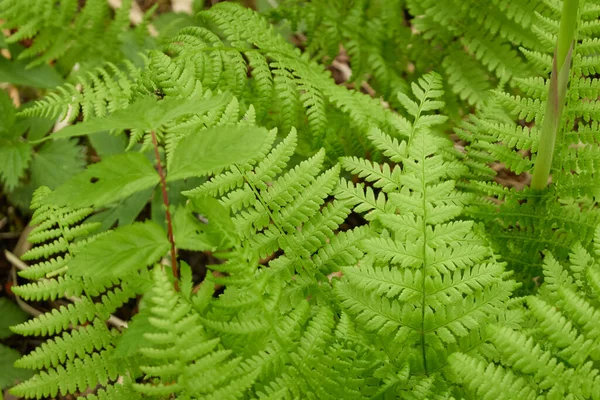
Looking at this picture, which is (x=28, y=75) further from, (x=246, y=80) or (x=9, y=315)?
(x=246, y=80)

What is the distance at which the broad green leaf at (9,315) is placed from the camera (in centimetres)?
224

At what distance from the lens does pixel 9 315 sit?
7.47 ft

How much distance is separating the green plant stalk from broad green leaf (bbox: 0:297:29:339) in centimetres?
201

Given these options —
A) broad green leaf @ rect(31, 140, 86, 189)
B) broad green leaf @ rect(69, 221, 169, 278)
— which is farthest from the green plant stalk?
broad green leaf @ rect(31, 140, 86, 189)

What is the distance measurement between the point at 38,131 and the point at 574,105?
2185 millimetres

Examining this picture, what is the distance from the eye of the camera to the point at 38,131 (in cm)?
254

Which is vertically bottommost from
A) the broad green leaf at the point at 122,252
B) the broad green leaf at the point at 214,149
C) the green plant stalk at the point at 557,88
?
the broad green leaf at the point at 122,252

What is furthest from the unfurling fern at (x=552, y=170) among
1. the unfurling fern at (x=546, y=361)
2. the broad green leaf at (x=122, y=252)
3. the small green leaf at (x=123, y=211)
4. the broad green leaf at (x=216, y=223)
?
the small green leaf at (x=123, y=211)

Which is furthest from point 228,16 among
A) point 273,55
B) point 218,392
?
point 218,392

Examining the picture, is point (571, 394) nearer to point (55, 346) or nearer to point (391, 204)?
point (391, 204)

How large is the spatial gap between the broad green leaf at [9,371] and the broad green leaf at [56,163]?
0.67 metres

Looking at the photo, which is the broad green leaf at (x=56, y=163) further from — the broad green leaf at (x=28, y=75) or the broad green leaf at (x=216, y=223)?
the broad green leaf at (x=216, y=223)

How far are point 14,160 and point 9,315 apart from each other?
2.09ft

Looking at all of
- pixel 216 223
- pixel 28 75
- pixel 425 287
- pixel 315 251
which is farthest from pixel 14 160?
pixel 425 287
